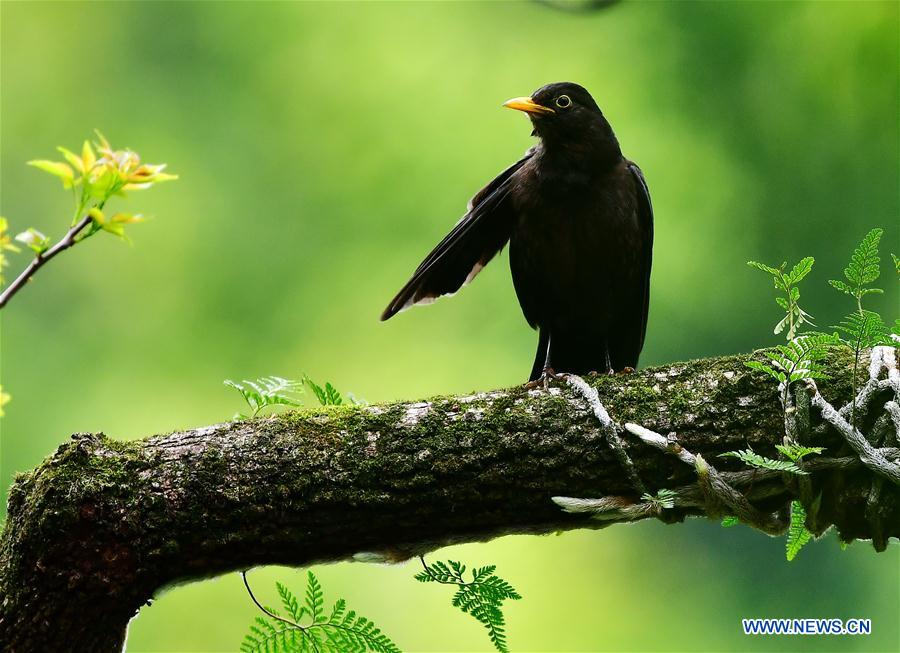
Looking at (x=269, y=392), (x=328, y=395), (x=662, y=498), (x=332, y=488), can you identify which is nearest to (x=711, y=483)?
(x=662, y=498)

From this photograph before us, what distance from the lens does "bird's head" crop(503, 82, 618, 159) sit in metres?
3.78

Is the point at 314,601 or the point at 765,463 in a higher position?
the point at 765,463

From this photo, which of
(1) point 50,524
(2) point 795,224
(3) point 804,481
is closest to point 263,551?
(1) point 50,524

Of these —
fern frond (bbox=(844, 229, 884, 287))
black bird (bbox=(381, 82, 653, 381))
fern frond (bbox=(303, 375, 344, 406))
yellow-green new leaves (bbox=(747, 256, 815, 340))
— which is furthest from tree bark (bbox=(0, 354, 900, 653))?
black bird (bbox=(381, 82, 653, 381))

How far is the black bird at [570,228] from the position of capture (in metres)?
3.65

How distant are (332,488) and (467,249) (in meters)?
1.51

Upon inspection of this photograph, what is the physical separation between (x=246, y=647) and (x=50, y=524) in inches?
18.9

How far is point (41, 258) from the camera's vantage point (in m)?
1.42

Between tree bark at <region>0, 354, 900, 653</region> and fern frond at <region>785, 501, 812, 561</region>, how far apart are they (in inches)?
1.9

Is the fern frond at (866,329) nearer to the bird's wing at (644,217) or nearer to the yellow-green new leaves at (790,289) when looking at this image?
the yellow-green new leaves at (790,289)

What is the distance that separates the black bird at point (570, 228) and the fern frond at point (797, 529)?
5.30 ft

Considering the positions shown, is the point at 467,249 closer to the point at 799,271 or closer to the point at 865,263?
the point at 799,271

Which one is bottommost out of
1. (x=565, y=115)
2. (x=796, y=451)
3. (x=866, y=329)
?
(x=796, y=451)

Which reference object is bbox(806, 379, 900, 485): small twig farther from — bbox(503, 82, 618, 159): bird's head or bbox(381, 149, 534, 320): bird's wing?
bbox(503, 82, 618, 159): bird's head
